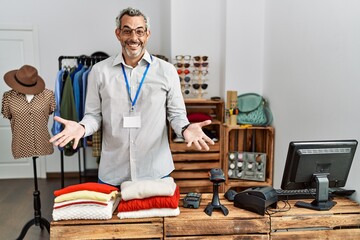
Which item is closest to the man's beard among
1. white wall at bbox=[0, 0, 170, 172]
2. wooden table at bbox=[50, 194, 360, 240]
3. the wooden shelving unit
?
wooden table at bbox=[50, 194, 360, 240]

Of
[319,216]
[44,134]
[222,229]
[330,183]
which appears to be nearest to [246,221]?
[222,229]

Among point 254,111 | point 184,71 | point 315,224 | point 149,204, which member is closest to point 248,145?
point 254,111

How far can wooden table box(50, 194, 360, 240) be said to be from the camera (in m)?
1.34

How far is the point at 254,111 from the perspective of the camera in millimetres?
3193

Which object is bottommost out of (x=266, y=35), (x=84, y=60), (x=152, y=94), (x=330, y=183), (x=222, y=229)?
(x=222, y=229)

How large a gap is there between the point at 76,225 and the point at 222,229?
2.16 ft

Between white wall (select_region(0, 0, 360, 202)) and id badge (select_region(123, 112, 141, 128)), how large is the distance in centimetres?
127

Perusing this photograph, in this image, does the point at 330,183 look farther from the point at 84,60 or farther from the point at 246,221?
the point at 84,60

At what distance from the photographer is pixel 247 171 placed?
3174mm

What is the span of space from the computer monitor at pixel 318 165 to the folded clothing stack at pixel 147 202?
632 mm

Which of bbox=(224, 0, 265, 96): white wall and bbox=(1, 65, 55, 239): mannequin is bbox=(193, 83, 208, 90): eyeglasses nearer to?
bbox=(224, 0, 265, 96): white wall

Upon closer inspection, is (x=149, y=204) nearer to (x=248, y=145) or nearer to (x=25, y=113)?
(x=25, y=113)

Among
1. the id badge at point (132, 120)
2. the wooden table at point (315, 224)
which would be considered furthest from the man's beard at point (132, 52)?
the wooden table at point (315, 224)

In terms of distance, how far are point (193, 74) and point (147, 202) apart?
2230mm
